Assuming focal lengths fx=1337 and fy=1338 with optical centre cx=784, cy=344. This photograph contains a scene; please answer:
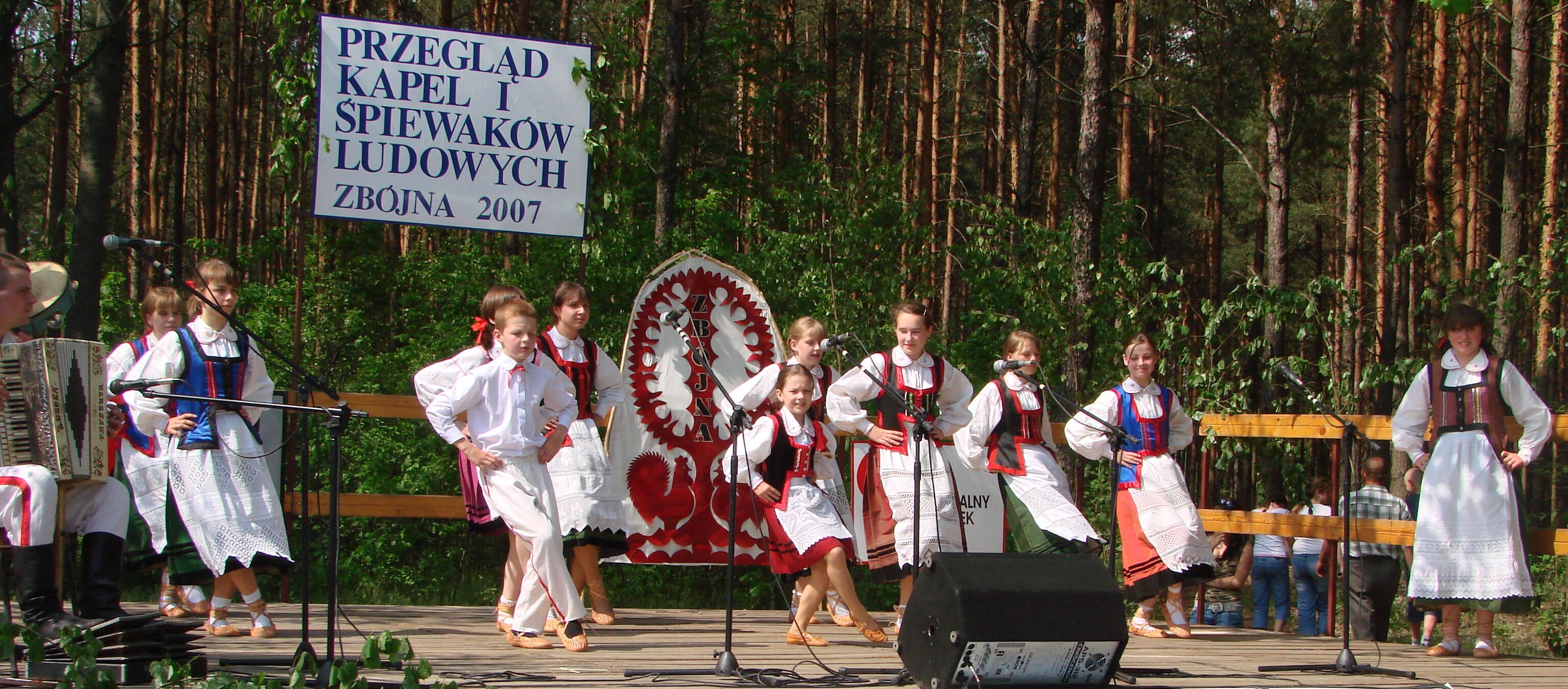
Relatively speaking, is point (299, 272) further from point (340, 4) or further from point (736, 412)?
point (340, 4)

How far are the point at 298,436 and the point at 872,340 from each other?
367 centimetres

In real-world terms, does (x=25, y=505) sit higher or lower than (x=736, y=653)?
higher

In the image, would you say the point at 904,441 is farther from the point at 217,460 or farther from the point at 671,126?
the point at 671,126

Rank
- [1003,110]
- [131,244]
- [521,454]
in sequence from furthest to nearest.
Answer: [1003,110] < [521,454] < [131,244]

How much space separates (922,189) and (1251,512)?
12779 millimetres

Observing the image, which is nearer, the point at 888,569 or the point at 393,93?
the point at 888,569

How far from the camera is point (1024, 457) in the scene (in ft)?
21.6

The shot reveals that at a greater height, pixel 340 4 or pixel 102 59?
pixel 340 4

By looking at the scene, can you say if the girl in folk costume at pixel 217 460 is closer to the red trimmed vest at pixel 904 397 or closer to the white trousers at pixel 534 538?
the white trousers at pixel 534 538

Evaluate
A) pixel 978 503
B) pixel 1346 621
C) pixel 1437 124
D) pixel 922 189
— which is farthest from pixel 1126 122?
pixel 1346 621

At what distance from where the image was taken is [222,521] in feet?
17.9

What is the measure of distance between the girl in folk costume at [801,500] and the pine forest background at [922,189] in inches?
92.9

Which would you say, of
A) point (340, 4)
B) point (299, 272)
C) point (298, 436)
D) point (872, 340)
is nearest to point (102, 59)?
point (299, 272)

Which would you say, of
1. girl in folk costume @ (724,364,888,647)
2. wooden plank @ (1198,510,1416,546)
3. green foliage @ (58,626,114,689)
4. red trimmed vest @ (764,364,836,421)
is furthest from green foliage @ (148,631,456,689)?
wooden plank @ (1198,510,1416,546)
